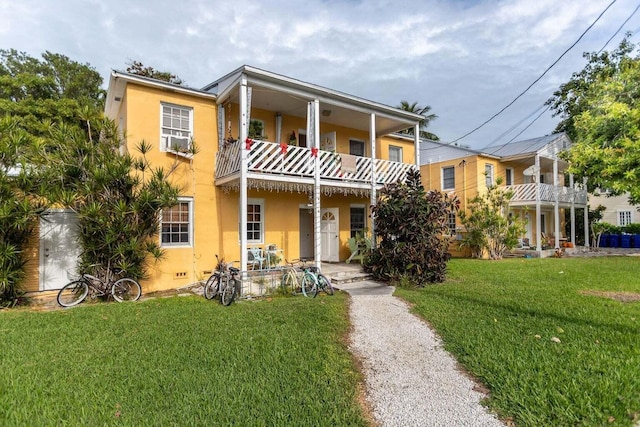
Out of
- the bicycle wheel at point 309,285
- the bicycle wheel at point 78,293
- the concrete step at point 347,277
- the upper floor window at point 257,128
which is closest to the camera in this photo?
the bicycle wheel at point 78,293

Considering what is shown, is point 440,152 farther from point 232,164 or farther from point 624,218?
point 624,218

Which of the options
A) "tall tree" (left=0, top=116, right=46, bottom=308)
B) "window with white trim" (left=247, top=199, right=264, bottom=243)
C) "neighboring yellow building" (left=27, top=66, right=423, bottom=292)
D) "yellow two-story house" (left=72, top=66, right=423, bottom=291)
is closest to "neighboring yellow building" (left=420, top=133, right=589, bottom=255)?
"neighboring yellow building" (left=27, top=66, right=423, bottom=292)

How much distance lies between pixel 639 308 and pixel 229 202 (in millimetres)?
10442

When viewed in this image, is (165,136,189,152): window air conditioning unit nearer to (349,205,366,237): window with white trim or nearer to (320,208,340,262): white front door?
(320,208,340,262): white front door

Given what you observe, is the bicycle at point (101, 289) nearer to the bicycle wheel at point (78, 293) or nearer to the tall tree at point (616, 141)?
the bicycle wheel at point (78, 293)

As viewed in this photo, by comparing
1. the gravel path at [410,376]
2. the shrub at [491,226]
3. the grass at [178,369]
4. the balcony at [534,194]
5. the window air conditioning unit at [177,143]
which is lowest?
the gravel path at [410,376]

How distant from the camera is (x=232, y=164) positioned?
9727 mm

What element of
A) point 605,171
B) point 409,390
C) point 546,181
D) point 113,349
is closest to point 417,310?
point 409,390

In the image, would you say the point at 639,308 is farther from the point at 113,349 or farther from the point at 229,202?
the point at 229,202

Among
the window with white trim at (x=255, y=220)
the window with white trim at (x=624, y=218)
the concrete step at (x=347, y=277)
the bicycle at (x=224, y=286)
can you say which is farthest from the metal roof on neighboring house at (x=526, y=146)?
the bicycle at (x=224, y=286)

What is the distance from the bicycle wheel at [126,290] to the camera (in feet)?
27.0

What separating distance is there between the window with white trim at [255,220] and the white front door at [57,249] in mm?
4794

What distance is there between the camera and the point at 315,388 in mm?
3666

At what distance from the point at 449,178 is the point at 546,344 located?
50.8ft
